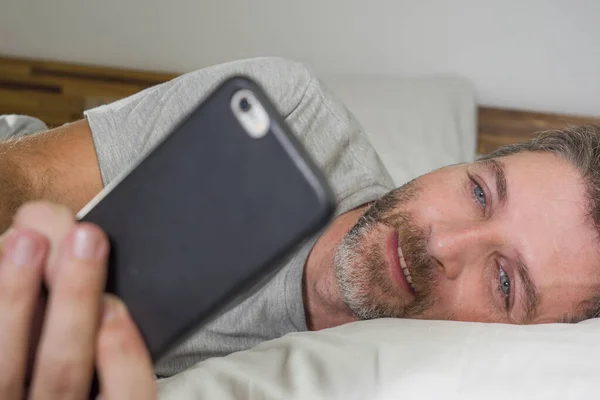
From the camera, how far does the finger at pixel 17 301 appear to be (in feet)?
1.22

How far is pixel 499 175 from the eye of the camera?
0.87 meters

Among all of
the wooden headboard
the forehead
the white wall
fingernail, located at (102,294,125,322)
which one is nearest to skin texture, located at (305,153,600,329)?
the forehead

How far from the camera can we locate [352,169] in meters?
1.00

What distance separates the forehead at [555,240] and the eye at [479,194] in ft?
0.14

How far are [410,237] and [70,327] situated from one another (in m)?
0.56

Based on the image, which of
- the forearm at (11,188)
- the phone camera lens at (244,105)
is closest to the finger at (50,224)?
the phone camera lens at (244,105)

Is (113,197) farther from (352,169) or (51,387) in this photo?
(352,169)

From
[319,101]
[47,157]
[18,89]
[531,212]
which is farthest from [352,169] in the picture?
[18,89]

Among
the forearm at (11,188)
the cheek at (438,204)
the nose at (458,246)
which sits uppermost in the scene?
the forearm at (11,188)

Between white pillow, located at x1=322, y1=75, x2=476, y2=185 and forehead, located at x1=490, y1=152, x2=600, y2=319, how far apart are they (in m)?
0.41

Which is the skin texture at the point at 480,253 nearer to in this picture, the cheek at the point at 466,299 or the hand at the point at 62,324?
the cheek at the point at 466,299

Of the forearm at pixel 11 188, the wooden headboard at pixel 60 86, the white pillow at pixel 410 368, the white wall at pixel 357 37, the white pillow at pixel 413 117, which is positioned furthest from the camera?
the wooden headboard at pixel 60 86

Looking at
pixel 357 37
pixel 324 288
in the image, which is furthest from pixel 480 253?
pixel 357 37

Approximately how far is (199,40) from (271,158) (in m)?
1.22
